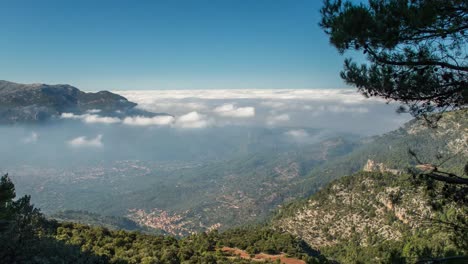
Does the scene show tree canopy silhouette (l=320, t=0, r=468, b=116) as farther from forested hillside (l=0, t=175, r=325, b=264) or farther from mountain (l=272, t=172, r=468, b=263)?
mountain (l=272, t=172, r=468, b=263)

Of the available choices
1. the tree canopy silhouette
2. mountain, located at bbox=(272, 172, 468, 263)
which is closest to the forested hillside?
the tree canopy silhouette

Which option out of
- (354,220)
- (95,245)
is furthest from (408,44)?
(354,220)

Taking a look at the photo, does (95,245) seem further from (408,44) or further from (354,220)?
(354,220)

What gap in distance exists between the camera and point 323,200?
10112 cm

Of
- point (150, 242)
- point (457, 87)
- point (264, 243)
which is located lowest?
point (264, 243)

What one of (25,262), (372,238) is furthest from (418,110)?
(372,238)

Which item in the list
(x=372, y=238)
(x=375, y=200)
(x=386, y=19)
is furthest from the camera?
(x=375, y=200)

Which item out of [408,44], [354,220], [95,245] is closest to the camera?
[408,44]

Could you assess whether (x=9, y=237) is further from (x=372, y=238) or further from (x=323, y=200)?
(x=323, y=200)

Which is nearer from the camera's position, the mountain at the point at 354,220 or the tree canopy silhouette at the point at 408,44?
the tree canopy silhouette at the point at 408,44

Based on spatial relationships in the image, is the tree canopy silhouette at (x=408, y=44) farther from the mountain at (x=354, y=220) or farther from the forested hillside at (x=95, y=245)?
the mountain at (x=354, y=220)

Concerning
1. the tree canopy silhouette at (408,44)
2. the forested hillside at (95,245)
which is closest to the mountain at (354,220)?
the forested hillside at (95,245)

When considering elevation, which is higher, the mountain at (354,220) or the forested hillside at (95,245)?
the forested hillside at (95,245)

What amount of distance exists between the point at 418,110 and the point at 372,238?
7670cm
